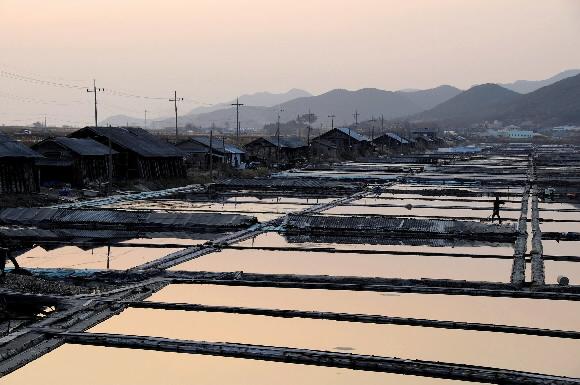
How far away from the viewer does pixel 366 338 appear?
9.96 meters

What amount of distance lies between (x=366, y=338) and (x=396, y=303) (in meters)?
2.05

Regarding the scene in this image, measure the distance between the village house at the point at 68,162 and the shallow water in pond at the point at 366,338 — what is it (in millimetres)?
20089

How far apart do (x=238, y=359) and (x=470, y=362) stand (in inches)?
114

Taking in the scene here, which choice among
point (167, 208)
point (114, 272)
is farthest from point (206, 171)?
point (114, 272)

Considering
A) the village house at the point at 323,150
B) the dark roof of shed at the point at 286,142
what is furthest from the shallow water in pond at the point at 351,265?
the village house at the point at 323,150

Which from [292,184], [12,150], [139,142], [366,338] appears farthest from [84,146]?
[366,338]

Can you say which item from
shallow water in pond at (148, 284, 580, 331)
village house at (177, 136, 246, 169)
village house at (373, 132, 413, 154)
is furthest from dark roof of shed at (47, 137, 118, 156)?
village house at (373, 132, 413, 154)

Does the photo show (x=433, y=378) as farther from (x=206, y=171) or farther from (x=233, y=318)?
(x=206, y=171)

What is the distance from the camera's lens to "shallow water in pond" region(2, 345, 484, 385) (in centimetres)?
830

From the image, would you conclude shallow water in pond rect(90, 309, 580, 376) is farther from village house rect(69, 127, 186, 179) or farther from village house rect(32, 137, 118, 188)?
village house rect(69, 127, 186, 179)

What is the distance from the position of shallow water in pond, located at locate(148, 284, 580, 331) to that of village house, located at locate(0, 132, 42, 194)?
14.9 metres

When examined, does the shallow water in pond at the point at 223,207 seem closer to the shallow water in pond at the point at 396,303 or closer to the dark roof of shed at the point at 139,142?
the dark roof of shed at the point at 139,142

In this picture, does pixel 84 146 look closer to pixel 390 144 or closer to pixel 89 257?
pixel 89 257

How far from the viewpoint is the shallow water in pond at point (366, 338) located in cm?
911
